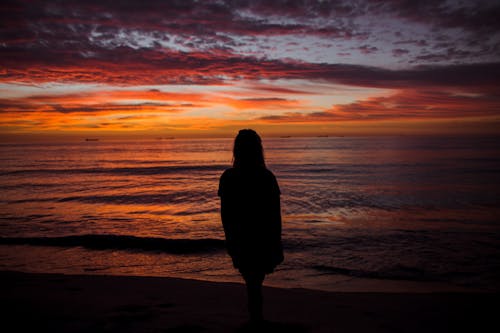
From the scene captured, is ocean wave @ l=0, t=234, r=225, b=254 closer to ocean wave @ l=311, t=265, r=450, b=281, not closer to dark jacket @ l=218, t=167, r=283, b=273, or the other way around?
ocean wave @ l=311, t=265, r=450, b=281

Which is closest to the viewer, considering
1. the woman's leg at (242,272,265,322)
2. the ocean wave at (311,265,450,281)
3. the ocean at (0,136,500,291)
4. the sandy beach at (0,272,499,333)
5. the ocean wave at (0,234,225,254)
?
the woman's leg at (242,272,265,322)

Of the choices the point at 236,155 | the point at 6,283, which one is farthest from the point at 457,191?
the point at 6,283

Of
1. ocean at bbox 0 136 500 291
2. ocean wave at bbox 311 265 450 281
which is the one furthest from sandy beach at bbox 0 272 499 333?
ocean wave at bbox 311 265 450 281

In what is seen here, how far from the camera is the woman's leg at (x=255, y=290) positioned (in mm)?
3858

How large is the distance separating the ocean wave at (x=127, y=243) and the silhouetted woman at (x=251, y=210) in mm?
6816

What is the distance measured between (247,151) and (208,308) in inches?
124

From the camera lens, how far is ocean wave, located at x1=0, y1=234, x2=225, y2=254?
419 inches

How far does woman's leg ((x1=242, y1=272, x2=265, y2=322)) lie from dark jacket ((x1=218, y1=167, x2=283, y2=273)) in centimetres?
8

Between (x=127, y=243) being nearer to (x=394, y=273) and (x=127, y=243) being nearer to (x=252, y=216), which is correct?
(x=394, y=273)

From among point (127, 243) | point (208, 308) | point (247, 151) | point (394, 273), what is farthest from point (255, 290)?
point (127, 243)

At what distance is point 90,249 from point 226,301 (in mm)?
6753

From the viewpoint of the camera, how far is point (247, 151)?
12.3 ft

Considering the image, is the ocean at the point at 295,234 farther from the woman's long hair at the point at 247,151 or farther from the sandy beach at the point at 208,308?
the woman's long hair at the point at 247,151

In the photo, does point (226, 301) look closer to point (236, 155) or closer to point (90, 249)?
point (236, 155)
